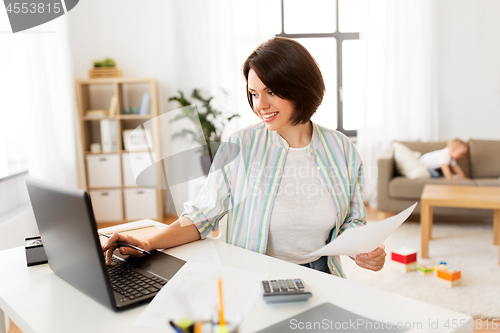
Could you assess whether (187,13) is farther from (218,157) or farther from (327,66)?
(218,157)

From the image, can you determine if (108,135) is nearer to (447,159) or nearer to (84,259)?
(447,159)

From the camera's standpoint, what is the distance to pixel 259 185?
138 centimetres

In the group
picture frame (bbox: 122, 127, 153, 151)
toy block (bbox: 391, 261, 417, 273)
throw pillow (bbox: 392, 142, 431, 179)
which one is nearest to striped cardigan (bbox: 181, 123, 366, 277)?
picture frame (bbox: 122, 127, 153, 151)

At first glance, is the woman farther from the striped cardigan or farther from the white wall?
the white wall

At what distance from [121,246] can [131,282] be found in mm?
195

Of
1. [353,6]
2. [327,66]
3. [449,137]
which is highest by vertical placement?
[353,6]

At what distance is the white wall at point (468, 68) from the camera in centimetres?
468

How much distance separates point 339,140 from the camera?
1.44 metres

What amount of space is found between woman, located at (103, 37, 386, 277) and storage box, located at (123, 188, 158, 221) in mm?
3042

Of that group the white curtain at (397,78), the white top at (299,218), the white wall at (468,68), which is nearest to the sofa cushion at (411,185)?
the white curtain at (397,78)

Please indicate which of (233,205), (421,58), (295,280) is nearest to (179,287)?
(295,280)

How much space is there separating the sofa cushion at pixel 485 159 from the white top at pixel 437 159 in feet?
0.85

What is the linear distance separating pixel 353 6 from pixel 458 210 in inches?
98.8

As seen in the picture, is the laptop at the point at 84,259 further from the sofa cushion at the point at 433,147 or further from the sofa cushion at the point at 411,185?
the sofa cushion at the point at 433,147
